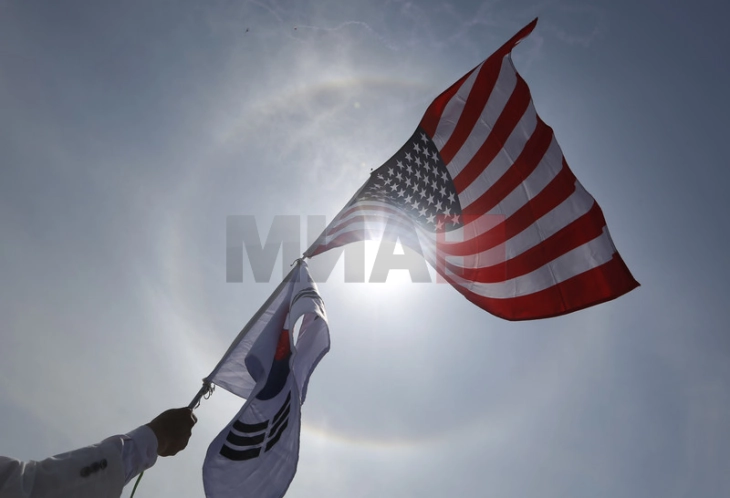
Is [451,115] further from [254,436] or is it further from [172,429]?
[172,429]

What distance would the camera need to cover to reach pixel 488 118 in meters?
7.93

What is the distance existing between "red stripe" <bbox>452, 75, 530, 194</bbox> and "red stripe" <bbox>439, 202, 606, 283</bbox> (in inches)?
64.9

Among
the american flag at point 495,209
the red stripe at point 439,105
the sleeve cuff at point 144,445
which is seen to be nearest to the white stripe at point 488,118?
the american flag at point 495,209

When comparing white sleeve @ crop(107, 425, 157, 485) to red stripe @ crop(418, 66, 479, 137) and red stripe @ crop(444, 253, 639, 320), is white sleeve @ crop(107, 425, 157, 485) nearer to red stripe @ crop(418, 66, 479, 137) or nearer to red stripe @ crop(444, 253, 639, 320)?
red stripe @ crop(444, 253, 639, 320)

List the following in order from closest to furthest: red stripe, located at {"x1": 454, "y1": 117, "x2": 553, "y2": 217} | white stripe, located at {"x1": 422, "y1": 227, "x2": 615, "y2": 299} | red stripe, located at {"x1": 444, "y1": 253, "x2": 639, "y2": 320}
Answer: red stripe, located at {"x1": 444, "y1": 253, "x2": 639, "y2": 320} → white stripe, located at {"x1": 422, "y1": 227, "x2": 615, "y2": 299} → red stripe, located at {"x1": 454, "y1": 117, "x2": 553, "y2": 217}

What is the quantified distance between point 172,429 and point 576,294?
563 centimetres

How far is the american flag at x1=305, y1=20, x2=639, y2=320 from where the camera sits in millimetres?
6891

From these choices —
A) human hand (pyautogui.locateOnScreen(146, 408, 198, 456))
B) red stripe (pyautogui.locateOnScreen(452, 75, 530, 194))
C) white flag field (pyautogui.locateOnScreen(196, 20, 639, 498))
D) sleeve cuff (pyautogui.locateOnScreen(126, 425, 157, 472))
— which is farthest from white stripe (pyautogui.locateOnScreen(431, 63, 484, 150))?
sleeve cuff (pyautogui.locateOnScreen(126, 425, 157, 472))

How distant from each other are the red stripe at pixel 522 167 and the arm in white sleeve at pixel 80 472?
631 cm

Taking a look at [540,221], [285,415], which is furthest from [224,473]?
[540,221]

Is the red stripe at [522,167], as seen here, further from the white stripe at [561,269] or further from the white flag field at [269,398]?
the white flag field at [269,398]

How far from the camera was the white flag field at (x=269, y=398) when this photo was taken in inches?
175

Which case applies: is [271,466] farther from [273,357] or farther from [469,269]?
[469,269]

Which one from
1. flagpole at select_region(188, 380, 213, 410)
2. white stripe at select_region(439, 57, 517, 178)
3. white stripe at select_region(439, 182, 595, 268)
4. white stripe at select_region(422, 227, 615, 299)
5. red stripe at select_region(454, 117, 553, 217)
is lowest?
flagpole at select_region(188, 380, 213, 410)
